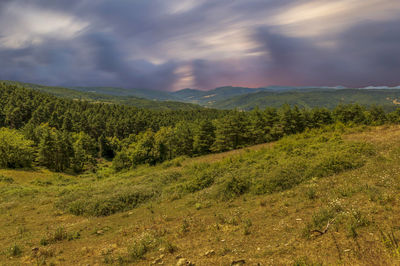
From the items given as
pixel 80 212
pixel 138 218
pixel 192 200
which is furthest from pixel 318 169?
pixel 80 212

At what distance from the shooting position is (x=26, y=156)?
170 ft

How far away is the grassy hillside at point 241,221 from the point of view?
6.40 metres

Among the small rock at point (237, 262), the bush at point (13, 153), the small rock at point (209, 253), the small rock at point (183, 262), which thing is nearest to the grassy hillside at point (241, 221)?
the small rock at point (209, 253)

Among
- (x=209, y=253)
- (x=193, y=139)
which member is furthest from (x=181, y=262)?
(x=193, y=139)

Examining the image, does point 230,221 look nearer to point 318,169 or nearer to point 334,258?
point 334,258

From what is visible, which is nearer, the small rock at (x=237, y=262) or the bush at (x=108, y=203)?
the small rock at (x=237, y=262)

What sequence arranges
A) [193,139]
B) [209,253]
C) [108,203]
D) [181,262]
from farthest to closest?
[193,139] < [108,203] < [209,253] < [181,262]

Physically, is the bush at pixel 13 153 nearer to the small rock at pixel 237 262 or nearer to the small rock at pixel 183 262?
the small rock at pixel 183 262

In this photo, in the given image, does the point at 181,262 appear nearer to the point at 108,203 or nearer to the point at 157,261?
the point at 157,261

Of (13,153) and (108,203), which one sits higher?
(108,203)

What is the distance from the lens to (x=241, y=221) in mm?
9570

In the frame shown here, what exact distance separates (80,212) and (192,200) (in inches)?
393

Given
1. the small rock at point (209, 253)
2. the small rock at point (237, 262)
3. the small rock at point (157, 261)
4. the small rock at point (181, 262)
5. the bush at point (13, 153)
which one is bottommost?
the bush at point (13, 153)

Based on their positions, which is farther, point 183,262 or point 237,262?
point 183,262
